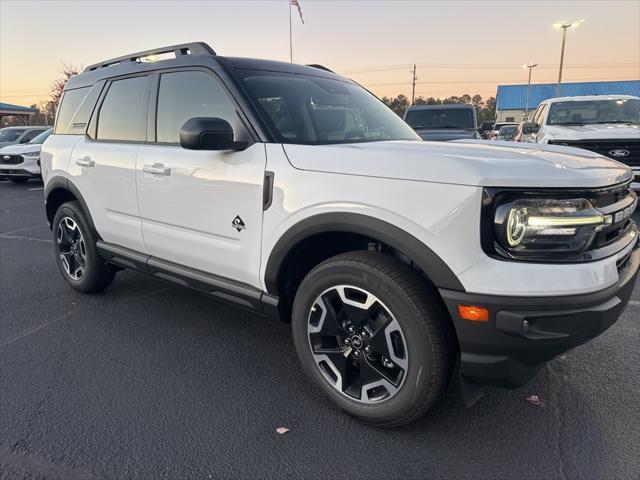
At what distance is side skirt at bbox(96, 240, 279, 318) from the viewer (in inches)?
108

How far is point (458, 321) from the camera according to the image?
2004 millimetres

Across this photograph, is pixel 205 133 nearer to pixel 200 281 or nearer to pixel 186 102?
pixel 186 102

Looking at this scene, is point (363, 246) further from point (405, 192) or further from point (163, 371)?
point (163, 371)

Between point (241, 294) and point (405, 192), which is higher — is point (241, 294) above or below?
below

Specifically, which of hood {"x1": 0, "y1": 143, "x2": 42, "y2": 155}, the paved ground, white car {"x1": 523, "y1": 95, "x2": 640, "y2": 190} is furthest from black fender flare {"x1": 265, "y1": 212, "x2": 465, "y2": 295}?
hood {"x1": 0, "y1": 143, "x2": 42, "y2": 155}

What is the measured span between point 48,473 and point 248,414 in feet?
3.07

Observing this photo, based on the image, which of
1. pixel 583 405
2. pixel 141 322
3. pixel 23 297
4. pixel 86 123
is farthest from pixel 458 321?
pixel 23 297

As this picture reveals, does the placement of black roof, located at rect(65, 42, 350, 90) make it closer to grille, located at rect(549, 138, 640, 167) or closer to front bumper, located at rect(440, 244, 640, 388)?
front bumper, located at rect(440, 244, 640, 388)

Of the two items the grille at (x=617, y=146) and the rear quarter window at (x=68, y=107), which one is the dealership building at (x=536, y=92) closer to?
the grille at (x=617, y=146)

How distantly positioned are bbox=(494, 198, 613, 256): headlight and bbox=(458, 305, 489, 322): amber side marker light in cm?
26

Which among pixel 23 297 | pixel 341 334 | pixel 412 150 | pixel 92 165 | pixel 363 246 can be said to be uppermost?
pixel 412 150

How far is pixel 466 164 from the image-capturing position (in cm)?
195

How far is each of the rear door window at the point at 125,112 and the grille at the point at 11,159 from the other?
37.3 ft

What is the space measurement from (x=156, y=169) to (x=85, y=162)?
109 centimetres
